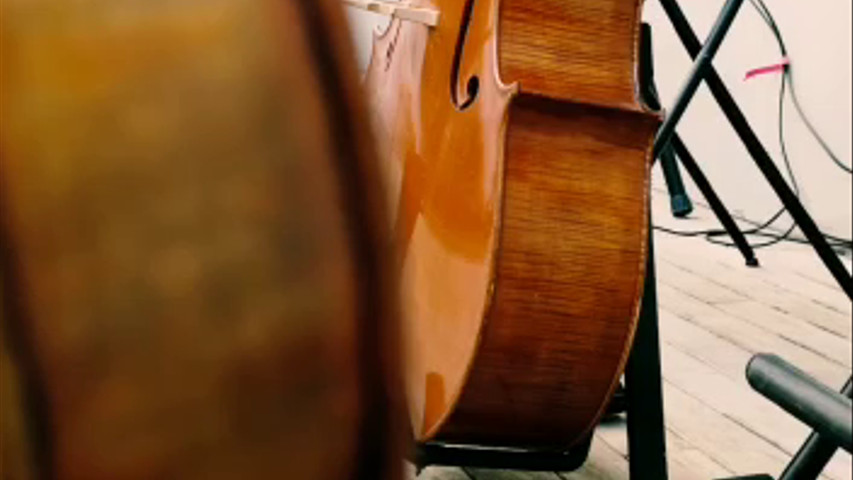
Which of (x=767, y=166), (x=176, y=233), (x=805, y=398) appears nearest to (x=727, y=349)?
(x=767, y=166)

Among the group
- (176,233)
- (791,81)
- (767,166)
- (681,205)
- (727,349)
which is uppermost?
(176,233)

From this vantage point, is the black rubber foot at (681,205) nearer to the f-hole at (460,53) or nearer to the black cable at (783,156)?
the black cable at (783,156)

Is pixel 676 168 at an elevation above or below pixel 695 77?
below

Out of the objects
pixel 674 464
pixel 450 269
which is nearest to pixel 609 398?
pixel 450 269

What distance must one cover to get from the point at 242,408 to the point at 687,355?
5.16 feet

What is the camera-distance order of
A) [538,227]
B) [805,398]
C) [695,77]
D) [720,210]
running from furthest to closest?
[720,210] < [695,77] < [538,227] < [805,398]

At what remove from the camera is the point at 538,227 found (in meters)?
0.96

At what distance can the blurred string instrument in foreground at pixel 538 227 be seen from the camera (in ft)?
3.11

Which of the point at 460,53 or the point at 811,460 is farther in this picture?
the point at 460,53

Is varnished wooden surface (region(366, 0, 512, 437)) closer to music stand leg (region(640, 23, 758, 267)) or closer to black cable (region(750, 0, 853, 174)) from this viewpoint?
music stand leg (region(640, 23, 758, 267))

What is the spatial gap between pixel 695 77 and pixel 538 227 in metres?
0.62

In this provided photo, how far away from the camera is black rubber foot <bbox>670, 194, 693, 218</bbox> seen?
7.91ft

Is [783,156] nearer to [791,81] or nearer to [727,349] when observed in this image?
[791,81]

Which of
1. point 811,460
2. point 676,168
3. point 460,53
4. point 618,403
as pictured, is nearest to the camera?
point 811,460
